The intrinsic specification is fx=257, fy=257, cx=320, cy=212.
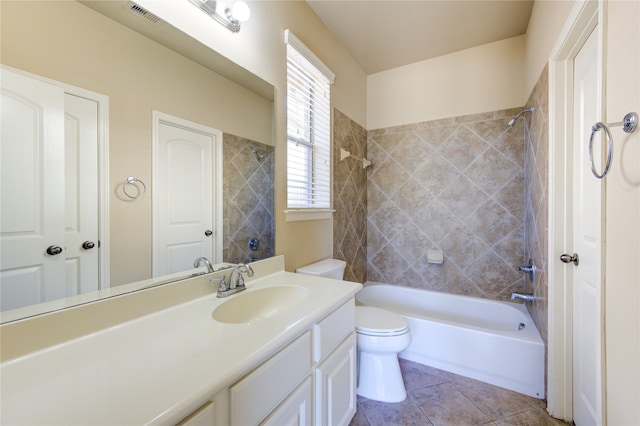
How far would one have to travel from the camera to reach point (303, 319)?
929 millimetres

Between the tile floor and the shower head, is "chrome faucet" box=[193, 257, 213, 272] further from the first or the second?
the shower head

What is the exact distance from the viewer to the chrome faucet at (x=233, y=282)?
117 centimetres

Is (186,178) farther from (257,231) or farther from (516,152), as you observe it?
(516,152)

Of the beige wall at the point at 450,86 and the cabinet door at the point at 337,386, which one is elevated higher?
the beige wall at the point at 450,86

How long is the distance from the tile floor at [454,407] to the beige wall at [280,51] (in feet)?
3.39

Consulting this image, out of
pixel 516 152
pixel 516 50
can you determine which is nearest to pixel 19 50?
pixel 516 152

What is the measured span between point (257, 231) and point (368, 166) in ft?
5.79

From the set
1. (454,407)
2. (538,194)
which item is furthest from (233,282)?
(538,194)

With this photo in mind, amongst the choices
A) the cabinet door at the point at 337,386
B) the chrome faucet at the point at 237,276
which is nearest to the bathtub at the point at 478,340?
the cabinet door at the point at 337,386

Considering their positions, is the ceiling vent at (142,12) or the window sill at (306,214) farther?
the window sill at (306,214)

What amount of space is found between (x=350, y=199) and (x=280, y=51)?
1.39 metres

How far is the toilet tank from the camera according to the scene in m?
1.77

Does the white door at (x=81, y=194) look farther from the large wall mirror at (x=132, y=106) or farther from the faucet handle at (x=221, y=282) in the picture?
the faucet handle at (x=221, y=282)

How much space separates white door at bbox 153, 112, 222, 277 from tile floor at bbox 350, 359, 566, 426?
1.32 meters
